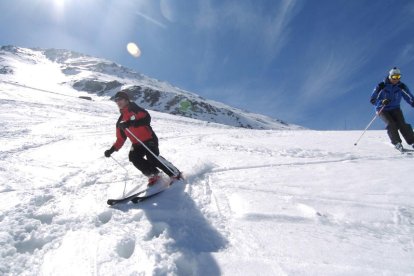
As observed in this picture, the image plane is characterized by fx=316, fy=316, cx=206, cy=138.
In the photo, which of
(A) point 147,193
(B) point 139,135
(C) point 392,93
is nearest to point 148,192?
(A) point 147,193

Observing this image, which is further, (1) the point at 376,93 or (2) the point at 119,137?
(1) the point at 376,93

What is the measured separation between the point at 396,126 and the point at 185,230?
769cm

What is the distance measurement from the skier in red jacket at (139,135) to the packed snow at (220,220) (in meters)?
0.36

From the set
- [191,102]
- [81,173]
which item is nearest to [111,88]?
[191,102]

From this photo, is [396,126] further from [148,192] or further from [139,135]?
[148,192]

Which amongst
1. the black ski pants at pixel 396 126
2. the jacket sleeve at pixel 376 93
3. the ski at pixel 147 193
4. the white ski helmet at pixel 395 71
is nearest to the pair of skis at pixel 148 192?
the ski at pixel 147 193

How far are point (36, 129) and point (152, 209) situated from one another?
1436 cm

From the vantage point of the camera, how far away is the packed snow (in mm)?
3262

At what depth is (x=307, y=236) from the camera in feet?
12.3

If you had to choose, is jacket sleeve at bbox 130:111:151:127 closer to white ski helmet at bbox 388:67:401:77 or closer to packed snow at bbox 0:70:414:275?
packed snow at bbox 0:70:414:275

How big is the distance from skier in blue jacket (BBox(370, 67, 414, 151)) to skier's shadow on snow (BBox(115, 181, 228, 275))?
22.4 feet

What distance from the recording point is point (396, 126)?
29.7ft

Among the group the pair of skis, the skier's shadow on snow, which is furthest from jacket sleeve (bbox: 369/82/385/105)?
the skier's shadow on snow

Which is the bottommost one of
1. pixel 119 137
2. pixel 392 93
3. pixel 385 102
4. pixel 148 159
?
pixel 148 159
